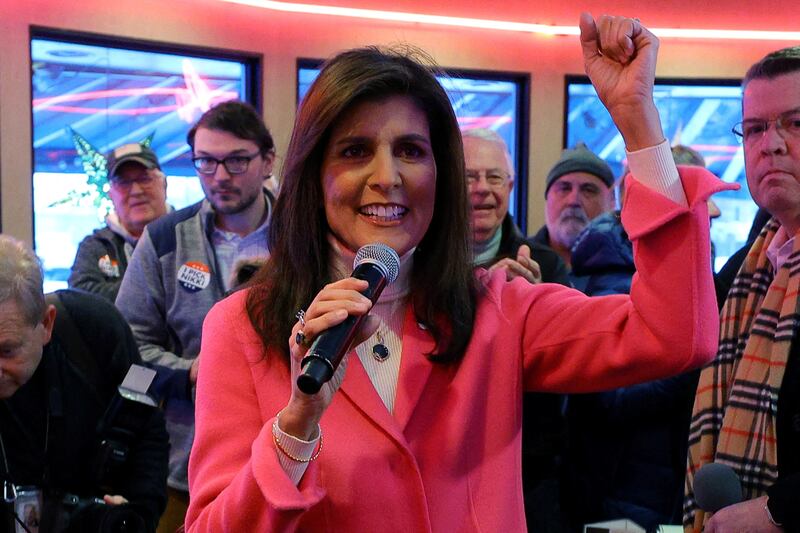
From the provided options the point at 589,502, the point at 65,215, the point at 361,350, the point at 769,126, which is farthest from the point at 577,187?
the point at 65,215

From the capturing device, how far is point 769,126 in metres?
2.02

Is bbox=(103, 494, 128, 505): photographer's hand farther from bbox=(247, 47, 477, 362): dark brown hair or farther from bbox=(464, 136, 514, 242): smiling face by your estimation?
bbox=(464, 136, 514, 242): smiling face

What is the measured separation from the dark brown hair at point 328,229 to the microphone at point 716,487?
747 mm

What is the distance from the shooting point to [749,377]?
2.03 m

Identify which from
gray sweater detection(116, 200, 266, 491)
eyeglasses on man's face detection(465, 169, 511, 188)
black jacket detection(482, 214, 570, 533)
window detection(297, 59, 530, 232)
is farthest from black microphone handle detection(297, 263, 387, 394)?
window detection(297, 59, 530, 232)

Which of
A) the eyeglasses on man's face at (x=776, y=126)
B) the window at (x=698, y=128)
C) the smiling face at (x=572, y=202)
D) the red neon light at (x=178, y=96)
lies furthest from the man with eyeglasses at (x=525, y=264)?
the window at (x=698, y=128)

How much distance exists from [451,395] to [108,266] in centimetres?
294

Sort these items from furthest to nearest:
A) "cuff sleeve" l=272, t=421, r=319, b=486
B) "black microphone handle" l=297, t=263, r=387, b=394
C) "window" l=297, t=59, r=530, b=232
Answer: "window" l=297, t=59, r=530, b=232
"cuff sleeve" l=272, t=421, r=319, b=486
"black microphone handle" l=297, t=263, r=387, b=394

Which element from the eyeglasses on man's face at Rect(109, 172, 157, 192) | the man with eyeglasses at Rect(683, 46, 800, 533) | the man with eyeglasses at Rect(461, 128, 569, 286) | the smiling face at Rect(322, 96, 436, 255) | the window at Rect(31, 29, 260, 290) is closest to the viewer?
the smiling face at Rect(322, 96, 436, 255)

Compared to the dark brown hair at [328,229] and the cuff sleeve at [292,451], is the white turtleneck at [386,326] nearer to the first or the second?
the dark brown hair at [328,229]

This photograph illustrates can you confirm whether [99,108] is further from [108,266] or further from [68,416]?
[68,416]

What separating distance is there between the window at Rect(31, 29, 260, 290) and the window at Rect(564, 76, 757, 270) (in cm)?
257

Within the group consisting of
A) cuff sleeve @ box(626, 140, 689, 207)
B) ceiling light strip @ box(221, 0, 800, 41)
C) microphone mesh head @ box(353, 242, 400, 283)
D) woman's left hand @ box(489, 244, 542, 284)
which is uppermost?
ceiling light strip @ box(221, 0, 800, 41)

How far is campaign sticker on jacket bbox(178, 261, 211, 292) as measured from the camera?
3150 mm
